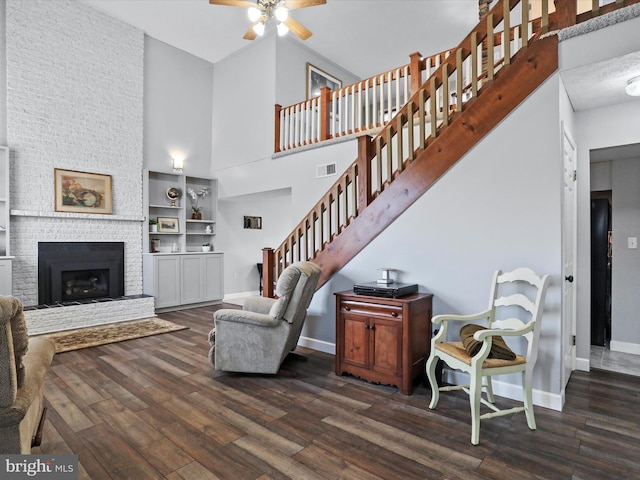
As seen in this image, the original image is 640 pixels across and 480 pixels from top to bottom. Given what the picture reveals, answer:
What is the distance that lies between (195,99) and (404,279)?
6037mm

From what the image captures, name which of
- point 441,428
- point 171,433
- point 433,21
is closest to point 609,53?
point 441,428

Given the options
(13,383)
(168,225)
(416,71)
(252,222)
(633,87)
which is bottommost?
(13,383)

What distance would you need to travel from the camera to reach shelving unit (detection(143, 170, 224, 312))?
6.30 meters

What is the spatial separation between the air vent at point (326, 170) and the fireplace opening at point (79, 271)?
143 inches

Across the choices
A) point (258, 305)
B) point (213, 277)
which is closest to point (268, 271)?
point (258, 305)

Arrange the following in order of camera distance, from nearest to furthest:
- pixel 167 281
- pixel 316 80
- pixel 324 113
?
pixel 324 113
pixel 167 281
pixel 316 80

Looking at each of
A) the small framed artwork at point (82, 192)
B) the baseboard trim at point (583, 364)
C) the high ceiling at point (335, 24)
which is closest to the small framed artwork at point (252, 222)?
the small framed artwork at point (82, 192)

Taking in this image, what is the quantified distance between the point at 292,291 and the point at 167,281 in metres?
3.94

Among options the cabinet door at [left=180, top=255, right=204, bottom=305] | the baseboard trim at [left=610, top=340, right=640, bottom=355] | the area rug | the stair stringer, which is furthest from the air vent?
the baseboard trim at [left=610, top=340, right=640, bottom=355]

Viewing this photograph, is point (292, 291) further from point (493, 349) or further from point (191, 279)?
point (191, 279)

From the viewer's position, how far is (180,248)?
22.5 feet

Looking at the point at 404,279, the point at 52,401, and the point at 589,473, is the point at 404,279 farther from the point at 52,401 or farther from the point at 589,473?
the point at 52,401

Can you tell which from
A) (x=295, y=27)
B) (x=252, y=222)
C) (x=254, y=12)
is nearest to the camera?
(x=254, y=12)

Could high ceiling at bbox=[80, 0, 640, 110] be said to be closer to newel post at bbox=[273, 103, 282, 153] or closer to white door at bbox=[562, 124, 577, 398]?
newel post at bbox=[273, 103, 282, 153]
